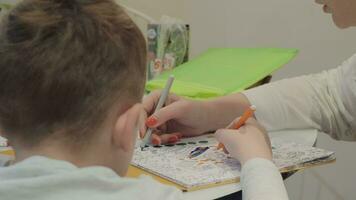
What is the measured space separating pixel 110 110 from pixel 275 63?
635 mm

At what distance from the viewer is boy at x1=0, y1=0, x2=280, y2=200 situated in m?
0.41

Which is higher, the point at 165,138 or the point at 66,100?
the point at 66,100

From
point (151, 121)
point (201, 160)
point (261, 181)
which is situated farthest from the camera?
point (151, 121)

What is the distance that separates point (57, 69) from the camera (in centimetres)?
43

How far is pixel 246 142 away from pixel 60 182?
1.02ft

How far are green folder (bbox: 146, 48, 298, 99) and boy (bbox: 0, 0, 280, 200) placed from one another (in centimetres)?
53

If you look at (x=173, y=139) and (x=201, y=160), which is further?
(x=173, y=139)

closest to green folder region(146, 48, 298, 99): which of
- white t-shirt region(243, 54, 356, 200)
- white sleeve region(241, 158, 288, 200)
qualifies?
white t-shirt region(243, 54, 356, 200)

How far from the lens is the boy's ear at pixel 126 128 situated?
1.55 feet

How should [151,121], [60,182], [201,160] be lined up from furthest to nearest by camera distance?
[151,121], [201,160], [60,182]

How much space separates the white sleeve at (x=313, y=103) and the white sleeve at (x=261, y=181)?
0.29m

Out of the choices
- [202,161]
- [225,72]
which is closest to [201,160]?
[202,161]

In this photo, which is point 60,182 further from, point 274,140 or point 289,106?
point 289,106

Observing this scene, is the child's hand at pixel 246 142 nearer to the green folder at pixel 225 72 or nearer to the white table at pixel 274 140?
the white table at pixel 274 140
